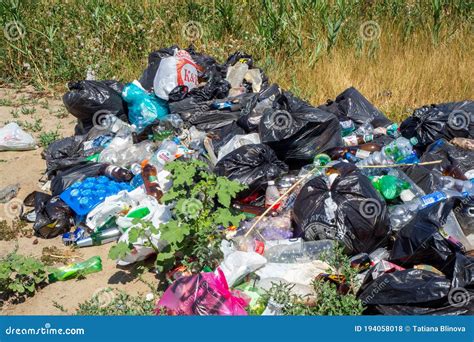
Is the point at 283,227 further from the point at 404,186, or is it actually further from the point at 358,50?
the point at 358,50

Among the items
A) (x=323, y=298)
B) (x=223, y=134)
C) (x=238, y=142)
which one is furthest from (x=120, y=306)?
(x=223, y=134)

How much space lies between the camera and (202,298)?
3.11 meters

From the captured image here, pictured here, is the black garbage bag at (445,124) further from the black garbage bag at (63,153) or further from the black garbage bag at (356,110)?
the black garbage bag at (63,153)

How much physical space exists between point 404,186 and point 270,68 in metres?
2.92

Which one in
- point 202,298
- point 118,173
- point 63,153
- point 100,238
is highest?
point 202,298

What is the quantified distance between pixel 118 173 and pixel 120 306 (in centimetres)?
168

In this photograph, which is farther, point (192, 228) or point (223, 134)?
point (223, 134)

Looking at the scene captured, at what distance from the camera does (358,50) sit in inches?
261

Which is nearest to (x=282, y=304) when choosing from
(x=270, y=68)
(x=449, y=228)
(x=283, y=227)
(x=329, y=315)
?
(x=329, y=315)

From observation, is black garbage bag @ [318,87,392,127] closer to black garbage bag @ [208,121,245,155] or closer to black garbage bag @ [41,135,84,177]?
black garbage bag @ [208,121,245,155]

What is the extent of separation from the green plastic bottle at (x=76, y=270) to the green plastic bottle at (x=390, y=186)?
6.77ft

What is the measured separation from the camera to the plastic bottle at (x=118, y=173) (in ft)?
15.7

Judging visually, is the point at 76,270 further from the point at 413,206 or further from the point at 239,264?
the point at 413,206

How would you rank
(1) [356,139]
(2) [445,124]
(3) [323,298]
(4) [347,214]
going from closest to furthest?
(3) [323,298]
(4) [347,214]
(2) [445,124]
(1) [356,139]
